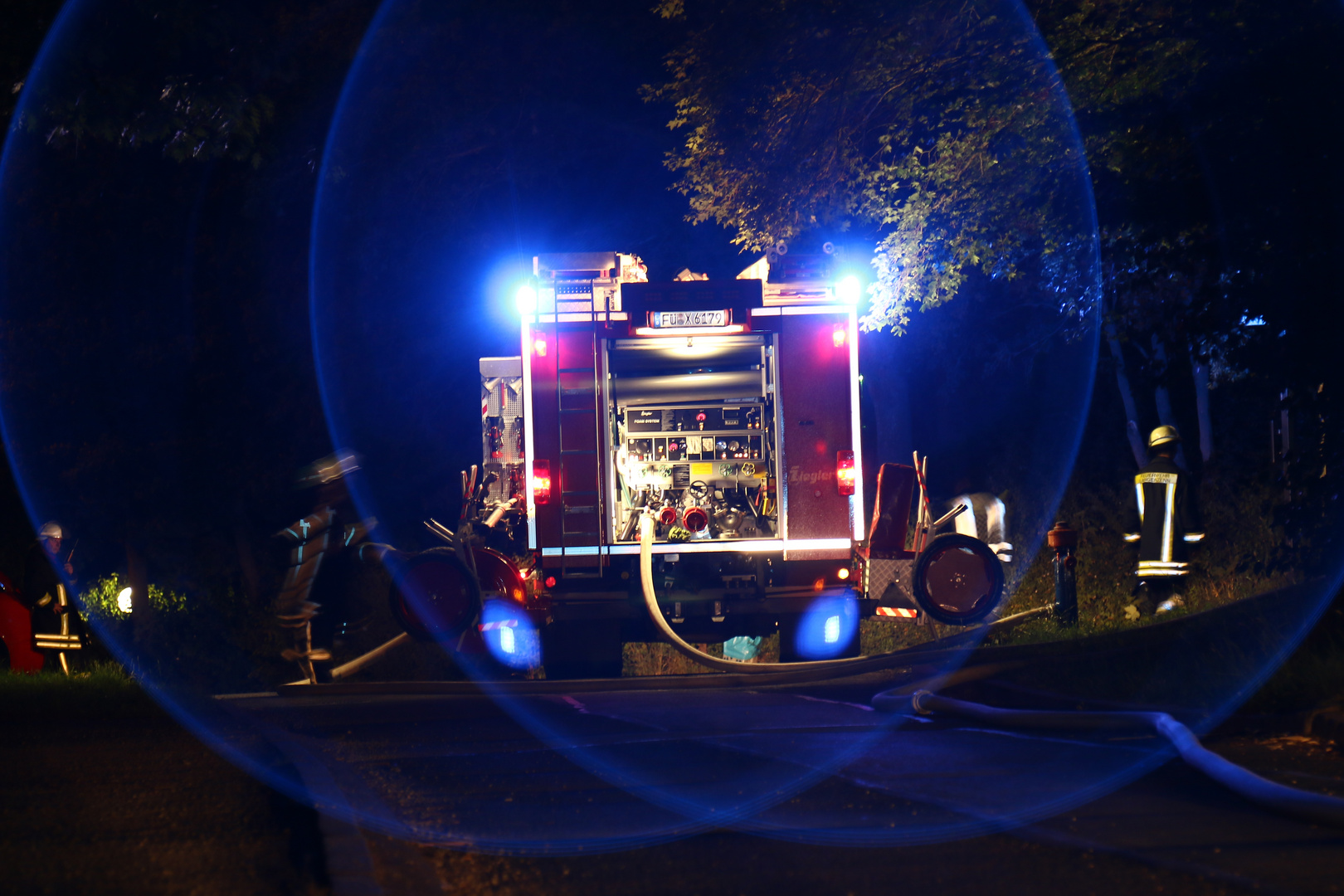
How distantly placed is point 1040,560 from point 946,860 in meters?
11.9

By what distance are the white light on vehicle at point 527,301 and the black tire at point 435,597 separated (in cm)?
205

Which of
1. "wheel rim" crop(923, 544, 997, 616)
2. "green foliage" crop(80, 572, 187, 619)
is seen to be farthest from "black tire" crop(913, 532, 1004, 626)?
"green foliage" crop(80, 572, 187, 619)

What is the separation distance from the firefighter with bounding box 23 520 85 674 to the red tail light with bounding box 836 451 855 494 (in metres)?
7.94

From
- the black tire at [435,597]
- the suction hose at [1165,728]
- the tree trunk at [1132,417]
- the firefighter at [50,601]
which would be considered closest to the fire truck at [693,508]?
the black tire at [435,597]

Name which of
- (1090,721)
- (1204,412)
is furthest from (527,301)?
(1204,412)

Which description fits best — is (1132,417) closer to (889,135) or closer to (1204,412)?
(1204,412)

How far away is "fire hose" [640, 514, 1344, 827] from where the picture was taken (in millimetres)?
3807

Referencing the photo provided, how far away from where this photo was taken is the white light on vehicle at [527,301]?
970cm

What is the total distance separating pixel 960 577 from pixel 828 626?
1144mm

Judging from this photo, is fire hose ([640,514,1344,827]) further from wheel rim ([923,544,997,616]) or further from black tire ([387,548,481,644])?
black tire ([387,548,481,644])

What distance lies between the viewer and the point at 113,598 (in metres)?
17.4

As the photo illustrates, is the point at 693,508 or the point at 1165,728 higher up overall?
the point at 693,508

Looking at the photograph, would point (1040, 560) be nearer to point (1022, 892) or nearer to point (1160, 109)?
point (1160, 109)

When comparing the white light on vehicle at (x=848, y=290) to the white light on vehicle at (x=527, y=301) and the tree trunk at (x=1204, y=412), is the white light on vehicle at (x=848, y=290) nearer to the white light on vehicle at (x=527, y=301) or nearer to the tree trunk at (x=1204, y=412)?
the white light on vehicle at (x=527, y=301)
